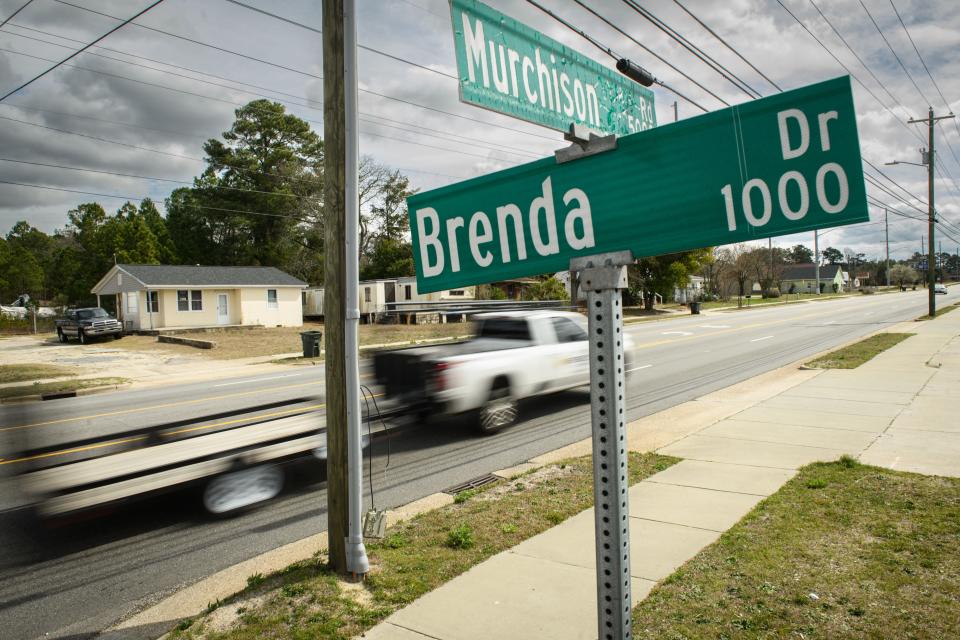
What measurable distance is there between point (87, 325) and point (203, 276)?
7048 mm

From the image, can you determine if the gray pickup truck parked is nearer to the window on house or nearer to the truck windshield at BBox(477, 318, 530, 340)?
the window on house

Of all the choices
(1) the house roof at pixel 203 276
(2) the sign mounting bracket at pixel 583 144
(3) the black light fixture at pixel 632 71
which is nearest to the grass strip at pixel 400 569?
(2) the sign mounting bracket at pixel 583 144

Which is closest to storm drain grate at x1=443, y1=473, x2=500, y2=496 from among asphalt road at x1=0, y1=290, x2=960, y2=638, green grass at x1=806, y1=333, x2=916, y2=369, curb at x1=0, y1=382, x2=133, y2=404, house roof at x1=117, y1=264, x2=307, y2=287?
asphalt road at x1=0, y1=290, x2=960, y2=638

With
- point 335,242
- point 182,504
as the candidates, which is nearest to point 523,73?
point 335,242

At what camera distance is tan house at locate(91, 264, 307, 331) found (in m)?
35.7

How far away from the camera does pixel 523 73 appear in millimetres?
1982

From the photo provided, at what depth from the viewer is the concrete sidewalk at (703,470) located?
3733mm

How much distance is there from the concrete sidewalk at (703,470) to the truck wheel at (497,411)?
4.55ft

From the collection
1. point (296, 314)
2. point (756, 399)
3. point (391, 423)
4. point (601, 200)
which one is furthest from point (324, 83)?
point (296, 314)

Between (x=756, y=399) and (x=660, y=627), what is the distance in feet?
28.1

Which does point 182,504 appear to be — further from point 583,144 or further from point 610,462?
point 583,144

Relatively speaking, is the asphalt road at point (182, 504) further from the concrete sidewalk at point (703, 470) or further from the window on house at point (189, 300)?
the window on house at point (189, 300)

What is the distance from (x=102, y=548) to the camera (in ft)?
17.5

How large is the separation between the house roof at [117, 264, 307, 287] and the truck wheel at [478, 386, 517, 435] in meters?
31.8
